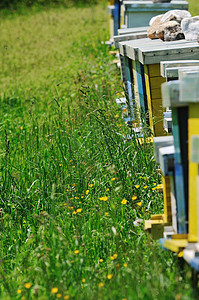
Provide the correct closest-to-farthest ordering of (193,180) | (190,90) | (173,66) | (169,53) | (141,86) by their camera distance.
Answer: (190,90) → (193,180) → (173,66) → (169,53) → (141,86)

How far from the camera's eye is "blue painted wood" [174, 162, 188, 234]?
2418 mm

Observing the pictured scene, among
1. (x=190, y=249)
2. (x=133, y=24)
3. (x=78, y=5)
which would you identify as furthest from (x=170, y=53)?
(x=78, y=5)

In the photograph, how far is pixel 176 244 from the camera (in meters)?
2.38

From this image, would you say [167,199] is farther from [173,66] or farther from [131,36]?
[131,36]

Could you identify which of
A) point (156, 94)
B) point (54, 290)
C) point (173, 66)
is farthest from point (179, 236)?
point (156, 94)

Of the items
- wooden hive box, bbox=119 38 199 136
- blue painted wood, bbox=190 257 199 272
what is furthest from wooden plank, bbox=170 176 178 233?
wooden hive box, bbox=119 38 199 136

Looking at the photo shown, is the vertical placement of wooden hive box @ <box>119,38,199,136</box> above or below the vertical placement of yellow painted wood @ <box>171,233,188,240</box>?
above

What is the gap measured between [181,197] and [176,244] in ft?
0.82

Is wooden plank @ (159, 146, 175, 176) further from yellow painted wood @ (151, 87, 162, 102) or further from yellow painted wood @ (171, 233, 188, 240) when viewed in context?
yellow painted wood @ (151, 87, 162, 102)

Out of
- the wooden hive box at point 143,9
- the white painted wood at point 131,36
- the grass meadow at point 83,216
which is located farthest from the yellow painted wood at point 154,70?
the wooden hive box at point 143,9

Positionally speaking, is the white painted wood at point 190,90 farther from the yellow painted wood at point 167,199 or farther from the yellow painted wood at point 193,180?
the yellow painted wood at point 167,199

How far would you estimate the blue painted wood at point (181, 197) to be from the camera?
2.42 m

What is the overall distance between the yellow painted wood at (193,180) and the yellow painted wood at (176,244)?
0.06m

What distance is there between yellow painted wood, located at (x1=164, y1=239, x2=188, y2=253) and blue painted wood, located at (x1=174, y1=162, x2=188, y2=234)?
7 centimetres
